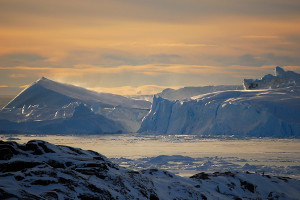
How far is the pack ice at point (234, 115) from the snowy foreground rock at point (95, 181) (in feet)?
96.8

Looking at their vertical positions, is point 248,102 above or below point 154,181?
above

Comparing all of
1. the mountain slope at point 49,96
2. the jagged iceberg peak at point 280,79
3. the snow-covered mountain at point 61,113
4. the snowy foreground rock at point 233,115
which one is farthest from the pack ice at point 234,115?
the mountain slope at point 49,96

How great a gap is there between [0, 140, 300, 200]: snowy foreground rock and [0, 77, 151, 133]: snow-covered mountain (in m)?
37.9

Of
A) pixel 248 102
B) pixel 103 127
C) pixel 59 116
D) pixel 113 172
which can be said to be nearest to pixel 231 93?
pixel 248 102

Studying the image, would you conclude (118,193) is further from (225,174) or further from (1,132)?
(1,132)

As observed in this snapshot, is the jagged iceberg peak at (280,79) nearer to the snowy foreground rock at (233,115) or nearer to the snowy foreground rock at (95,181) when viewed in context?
the snowy foreground rock at (233,115)

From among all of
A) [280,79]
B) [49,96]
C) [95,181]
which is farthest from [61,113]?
[95,181]

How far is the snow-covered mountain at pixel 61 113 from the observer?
5012 cm

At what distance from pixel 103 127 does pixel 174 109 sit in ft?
29.7

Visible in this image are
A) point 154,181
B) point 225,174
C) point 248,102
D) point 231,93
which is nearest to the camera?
point 154,181

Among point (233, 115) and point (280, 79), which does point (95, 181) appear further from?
point (280, 79)

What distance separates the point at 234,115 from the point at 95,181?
37.1 metres

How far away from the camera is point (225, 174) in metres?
14.1

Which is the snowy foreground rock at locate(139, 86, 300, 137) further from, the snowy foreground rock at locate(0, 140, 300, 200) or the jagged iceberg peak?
the snowy foreground rock at locate(0, 140, 300, 200)
